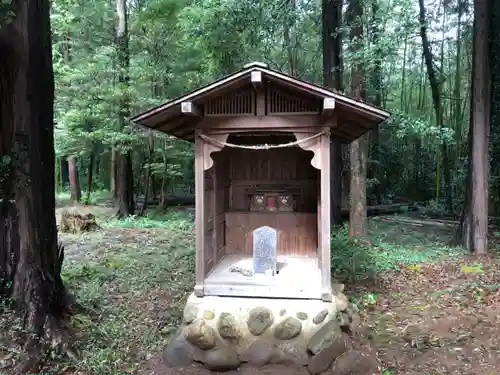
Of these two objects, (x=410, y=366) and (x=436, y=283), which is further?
(x=436, y=283)

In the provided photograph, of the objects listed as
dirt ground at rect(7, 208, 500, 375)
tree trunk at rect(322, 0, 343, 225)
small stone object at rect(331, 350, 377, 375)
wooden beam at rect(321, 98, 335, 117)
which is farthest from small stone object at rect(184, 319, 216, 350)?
tree trunk at rect(322, 0, 343, 225)

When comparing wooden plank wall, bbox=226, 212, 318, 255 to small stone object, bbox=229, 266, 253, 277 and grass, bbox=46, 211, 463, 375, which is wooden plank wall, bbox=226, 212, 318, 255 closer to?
grass, bbox=46, 211, 463, 375

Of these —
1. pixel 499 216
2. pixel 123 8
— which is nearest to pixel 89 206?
pixel 123 8

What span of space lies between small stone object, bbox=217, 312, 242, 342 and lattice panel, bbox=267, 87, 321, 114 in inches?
95.7

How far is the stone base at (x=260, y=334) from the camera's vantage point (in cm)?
454

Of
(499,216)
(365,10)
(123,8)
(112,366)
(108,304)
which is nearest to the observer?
(112,366)

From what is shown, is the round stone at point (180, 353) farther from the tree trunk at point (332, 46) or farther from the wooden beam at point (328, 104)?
the tree trunk at point (332, 46)

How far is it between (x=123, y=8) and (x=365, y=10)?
7.58 metres

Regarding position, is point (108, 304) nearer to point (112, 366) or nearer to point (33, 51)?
point (112, 366)

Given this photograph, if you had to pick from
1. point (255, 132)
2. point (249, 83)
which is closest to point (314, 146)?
point (255, 132)

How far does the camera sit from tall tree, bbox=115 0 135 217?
13.1 metres

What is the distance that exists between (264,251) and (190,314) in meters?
1.28

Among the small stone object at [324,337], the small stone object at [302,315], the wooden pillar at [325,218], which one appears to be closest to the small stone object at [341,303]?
the wooden pillar at [325,218]

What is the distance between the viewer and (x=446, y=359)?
4.66 m
